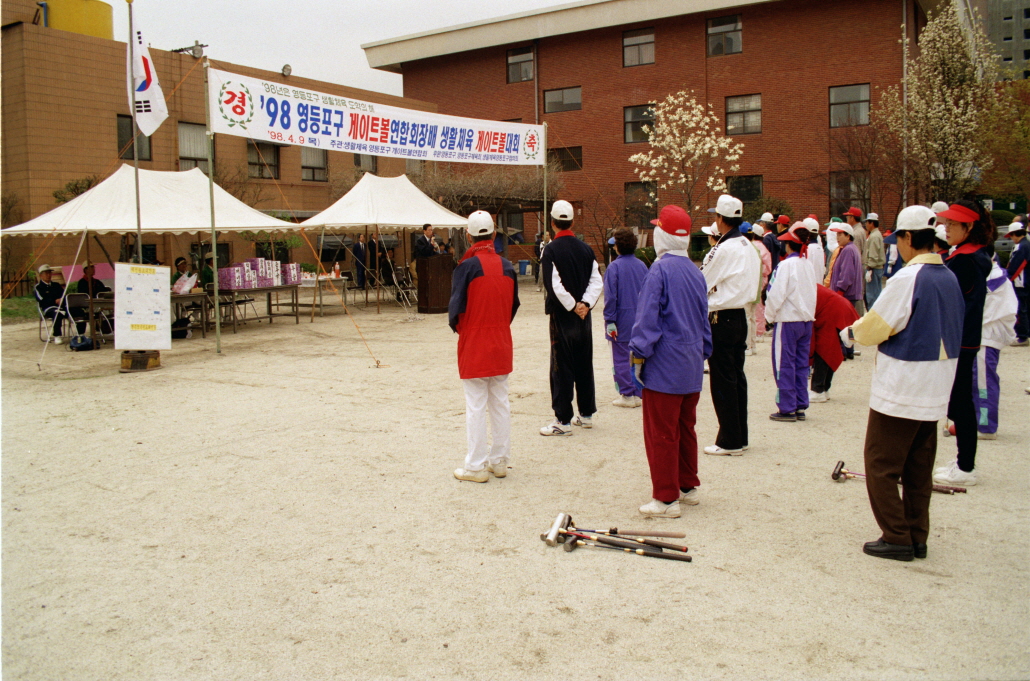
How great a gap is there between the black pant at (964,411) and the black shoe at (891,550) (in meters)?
1.52

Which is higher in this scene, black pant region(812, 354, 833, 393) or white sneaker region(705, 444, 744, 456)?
black pant region(812, 354, 833, 393)

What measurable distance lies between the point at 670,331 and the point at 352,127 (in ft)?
31.7

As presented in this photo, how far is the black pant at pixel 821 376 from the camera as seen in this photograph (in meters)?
7.93

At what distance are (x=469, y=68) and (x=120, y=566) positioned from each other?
39314mm

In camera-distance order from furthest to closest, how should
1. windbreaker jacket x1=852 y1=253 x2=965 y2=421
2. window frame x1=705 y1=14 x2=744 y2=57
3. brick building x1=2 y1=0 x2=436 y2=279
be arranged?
window frame x1=705 y1=14 x2=744 y2=57 < brick building x1=2 y1=0 x2=436 y2=279 < windbreaker jacket x1=852 y1=253 x2=965 y2=421

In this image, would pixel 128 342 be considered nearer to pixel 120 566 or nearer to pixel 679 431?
pixel 120 566

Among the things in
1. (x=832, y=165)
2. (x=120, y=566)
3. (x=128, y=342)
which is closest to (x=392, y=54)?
(x=832, y=165)

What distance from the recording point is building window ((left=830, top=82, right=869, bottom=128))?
3064 centimetres

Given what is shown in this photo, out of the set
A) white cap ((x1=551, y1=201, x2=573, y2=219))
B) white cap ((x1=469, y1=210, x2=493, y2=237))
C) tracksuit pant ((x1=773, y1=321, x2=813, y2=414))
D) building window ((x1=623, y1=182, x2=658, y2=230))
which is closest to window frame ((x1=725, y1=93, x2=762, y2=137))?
building window ((x1=623, y1=182, x2=658, y2=230))

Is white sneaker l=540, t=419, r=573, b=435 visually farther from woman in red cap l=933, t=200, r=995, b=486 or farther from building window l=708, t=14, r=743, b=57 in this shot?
building window l=708, t=14, r=743, b=57

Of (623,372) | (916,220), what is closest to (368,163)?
(623,372)

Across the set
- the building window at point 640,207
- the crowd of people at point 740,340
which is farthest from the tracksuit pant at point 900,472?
the building window at point 640,207

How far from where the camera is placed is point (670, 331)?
4562 mm

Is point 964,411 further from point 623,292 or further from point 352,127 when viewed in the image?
point 352,127
